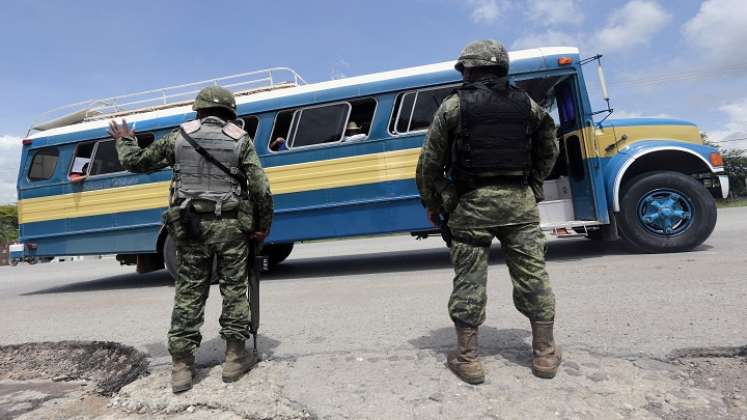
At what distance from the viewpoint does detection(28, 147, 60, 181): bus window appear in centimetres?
669

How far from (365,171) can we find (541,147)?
363 centimetres

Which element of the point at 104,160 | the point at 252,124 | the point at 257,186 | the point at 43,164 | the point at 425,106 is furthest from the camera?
the point at 43,164

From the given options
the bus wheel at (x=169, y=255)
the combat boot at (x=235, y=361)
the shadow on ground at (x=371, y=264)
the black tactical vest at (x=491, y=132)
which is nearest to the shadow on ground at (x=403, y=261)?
the shadow on ground at (x=371, y=264)

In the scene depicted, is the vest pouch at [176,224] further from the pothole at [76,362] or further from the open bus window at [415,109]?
the open bus window at [415,109]

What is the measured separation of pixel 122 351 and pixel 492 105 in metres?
3.11

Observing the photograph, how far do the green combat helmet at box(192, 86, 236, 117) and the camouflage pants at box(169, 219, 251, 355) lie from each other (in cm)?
71

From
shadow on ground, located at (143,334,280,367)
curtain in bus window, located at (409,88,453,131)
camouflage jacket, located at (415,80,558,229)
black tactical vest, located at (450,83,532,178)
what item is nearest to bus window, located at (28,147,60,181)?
shadow on ground, located at (143,334,280,367)

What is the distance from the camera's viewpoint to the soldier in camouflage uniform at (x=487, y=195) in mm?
2338

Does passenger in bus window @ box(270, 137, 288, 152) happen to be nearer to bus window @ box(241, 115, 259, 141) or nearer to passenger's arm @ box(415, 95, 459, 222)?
bus window @ box(241, 115, 259, 141)

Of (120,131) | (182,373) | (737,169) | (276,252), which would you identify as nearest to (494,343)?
(182,373)

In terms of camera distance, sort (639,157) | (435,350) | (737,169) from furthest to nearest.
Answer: (737,169) < (639,157) < (435,350)

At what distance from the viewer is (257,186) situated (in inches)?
104

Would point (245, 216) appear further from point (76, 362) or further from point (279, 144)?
point (279, 144)

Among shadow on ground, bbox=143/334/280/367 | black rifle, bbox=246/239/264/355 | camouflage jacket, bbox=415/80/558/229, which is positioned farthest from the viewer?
shadow on ground, bbox=143/334/280/367
